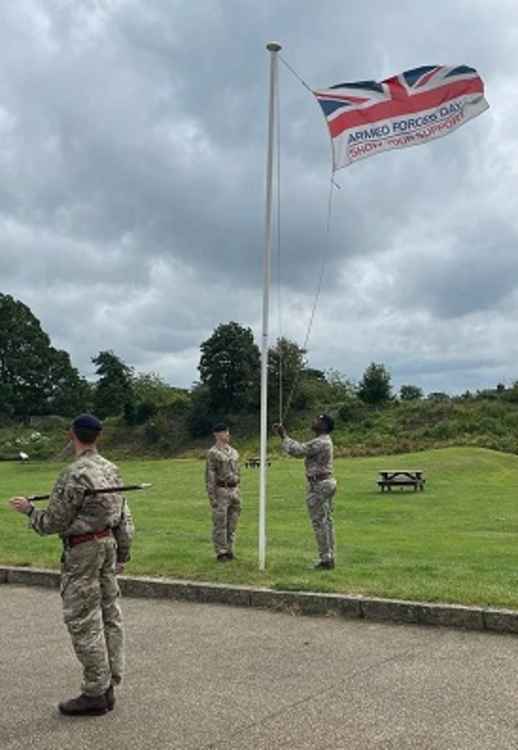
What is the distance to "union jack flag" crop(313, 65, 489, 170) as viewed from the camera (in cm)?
1032

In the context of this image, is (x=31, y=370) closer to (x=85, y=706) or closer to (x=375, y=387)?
(x=375, y=387)

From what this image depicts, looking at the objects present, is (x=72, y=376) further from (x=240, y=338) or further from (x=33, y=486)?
(x=33, y=486)

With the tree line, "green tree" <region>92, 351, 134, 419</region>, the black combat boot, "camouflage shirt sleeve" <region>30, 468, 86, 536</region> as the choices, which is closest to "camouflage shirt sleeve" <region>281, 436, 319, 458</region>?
"camouflage shirt sleeve" <region>30, 468, 86, 536</region>

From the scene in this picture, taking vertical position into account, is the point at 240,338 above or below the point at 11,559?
above

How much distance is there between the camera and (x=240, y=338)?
234ft

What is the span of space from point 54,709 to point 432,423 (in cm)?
5056

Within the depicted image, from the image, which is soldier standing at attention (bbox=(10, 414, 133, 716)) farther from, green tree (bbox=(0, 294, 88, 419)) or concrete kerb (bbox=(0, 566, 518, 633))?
green tree (bbox=(0, 294, 88, 419))

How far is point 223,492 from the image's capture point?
11.1 metres

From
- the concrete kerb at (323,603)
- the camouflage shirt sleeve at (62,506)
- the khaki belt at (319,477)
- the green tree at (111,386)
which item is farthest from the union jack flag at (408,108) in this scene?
the green tree at (111,386)

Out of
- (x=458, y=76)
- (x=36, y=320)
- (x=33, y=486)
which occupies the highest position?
(x=36, y=320)

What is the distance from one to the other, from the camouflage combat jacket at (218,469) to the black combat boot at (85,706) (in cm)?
570

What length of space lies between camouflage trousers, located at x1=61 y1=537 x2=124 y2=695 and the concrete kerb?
3145 millimetres

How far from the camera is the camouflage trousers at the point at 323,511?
10.3 meters

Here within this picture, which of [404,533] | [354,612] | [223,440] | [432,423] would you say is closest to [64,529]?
[354,612]
